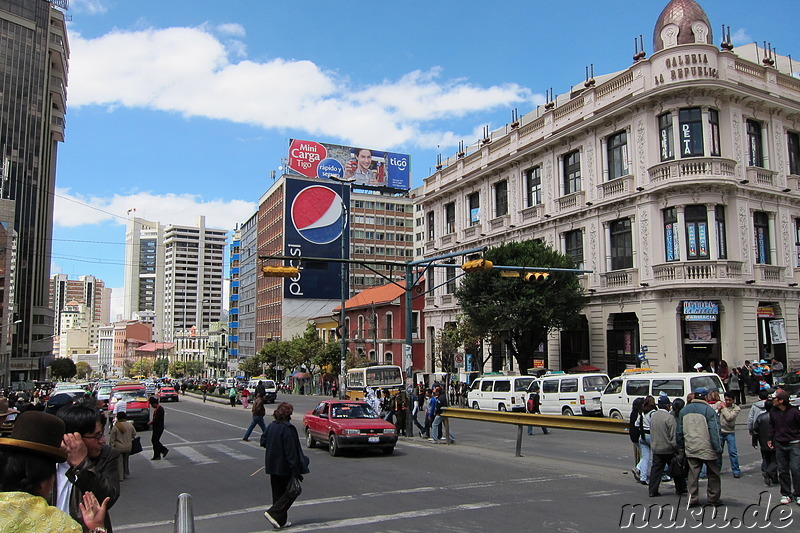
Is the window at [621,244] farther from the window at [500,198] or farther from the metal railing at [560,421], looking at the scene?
the metal railing at [560,421]

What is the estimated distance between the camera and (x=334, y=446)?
55.8 feet

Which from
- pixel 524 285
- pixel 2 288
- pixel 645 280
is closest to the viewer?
pixel 645 280

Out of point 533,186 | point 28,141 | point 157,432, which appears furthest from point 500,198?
point 28,141

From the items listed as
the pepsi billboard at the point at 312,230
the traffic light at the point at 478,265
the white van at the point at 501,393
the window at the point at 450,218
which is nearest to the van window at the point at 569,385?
the white van at the point at 501,393

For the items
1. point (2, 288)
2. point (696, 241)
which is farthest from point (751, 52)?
point (2, 288)

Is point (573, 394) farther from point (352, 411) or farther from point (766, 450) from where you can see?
point (766, 450)

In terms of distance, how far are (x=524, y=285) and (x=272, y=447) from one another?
27.0m

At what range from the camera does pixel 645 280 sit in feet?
106

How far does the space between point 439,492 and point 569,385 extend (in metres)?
15.8

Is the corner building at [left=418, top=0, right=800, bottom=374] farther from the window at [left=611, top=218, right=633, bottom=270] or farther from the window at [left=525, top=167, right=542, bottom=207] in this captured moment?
the window at [left=525, top=167, right=542, bottom=207]

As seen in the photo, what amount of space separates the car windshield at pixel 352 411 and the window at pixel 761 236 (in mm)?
23453

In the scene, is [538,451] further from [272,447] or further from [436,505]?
[272,447]

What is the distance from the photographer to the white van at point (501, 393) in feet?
94.4

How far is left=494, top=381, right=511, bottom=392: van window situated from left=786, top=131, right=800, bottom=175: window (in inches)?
766
